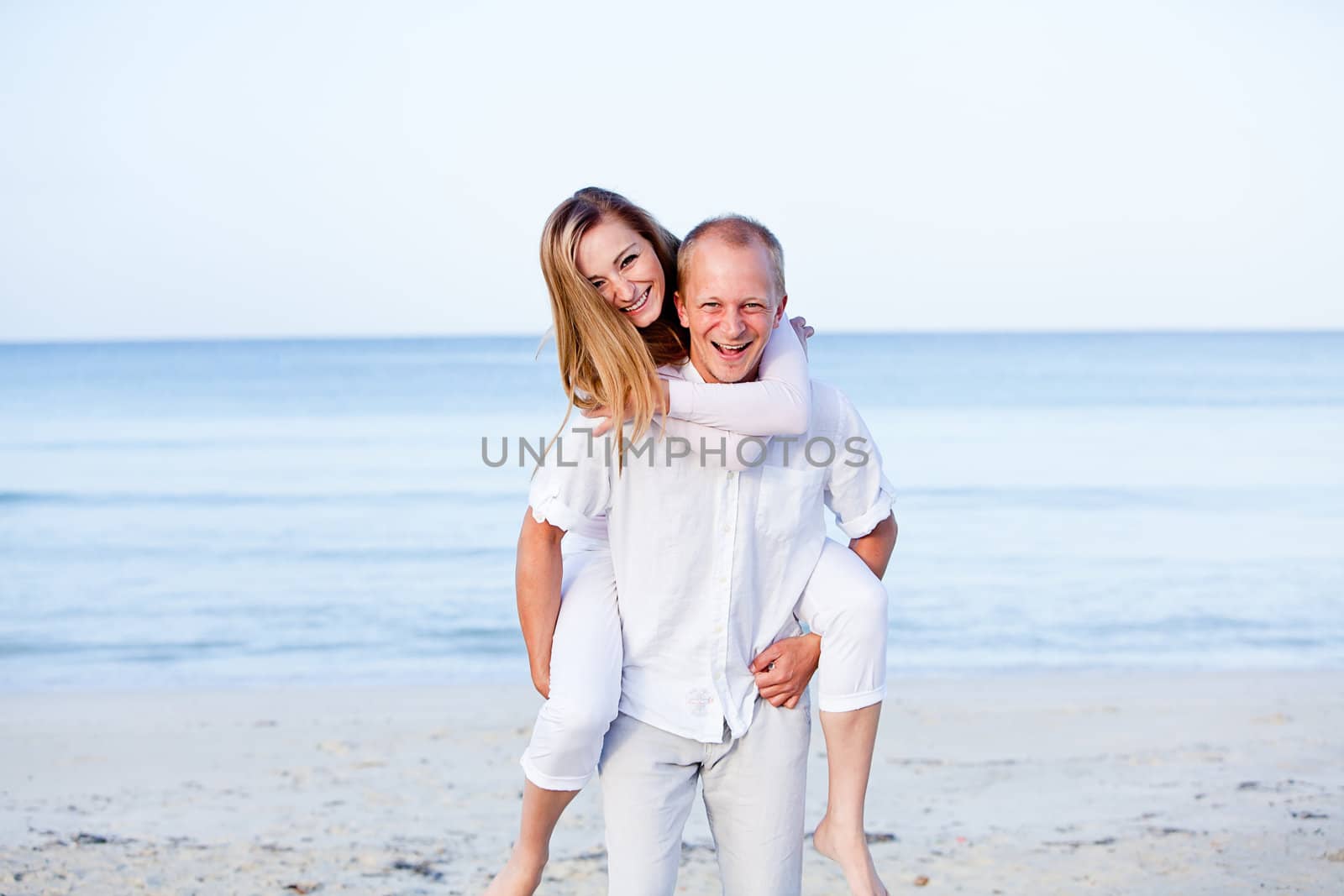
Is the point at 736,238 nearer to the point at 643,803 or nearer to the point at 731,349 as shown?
the point at 731,349

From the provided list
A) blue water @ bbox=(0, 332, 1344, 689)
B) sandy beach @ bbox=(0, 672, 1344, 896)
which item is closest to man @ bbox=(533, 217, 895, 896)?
sandy beach @ bbox=(0, 672, 1344, 896)

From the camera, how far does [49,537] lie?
13.6 metres

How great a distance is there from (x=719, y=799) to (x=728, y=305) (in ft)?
3.45

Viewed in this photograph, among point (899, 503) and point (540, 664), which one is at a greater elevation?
point (540, 664)

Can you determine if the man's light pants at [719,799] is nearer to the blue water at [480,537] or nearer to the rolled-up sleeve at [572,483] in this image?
the rolled-up sleeve at [572,483]

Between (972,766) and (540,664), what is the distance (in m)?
3.50

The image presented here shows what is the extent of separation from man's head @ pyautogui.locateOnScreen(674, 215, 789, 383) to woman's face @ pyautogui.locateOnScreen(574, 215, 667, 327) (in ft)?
0.31

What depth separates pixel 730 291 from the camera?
254 centimetres

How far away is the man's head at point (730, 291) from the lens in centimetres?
254

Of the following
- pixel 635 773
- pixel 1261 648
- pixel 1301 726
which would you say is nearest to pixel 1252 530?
pixel 1261 648

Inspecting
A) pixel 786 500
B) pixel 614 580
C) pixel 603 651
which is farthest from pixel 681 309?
pixel 603 651

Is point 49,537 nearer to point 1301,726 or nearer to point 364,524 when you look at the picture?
point 364,524

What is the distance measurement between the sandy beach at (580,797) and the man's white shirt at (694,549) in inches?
73.6

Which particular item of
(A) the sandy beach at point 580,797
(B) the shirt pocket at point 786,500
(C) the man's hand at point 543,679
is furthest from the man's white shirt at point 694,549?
(A) the sandy beach at point 580,797
